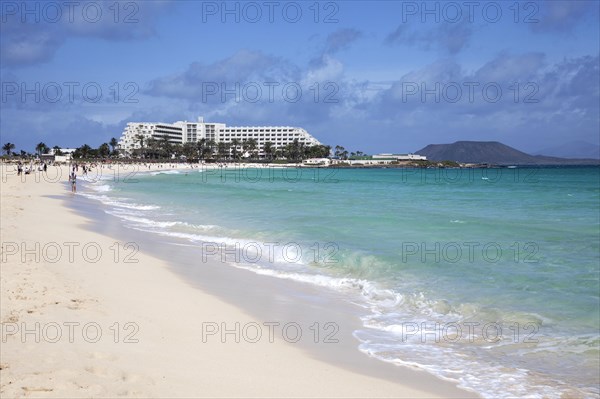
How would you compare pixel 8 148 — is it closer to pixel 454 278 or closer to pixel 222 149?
pixel 222 149

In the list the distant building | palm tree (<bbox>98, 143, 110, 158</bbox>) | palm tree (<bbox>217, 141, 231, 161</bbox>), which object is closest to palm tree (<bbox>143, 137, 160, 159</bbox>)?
palm tree (<bbox>98, 143, 110, 158</bbox>)

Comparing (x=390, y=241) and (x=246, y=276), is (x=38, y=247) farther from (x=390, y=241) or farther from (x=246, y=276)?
(x=390, y=241)

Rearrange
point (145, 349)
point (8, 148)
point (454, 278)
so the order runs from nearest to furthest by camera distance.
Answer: point (145, 349), point (454, 278), point (8, 148)

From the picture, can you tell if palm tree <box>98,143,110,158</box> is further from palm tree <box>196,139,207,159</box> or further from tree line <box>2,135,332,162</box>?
palm tree <box>196,139,207,159</box>

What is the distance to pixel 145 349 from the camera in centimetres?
594

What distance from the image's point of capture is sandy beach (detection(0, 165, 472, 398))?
492cm

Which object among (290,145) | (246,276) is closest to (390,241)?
(246,276)

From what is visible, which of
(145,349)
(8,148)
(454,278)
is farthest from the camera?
(8,148)

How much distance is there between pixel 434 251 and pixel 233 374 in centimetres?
963

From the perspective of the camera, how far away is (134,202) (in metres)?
30.0

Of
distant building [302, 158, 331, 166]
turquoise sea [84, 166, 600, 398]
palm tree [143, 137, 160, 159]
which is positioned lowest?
turquoise sea [84, 166, 600, 398]

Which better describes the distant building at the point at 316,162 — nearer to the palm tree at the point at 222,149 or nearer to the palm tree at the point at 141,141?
the palm tree at the point at 222,149

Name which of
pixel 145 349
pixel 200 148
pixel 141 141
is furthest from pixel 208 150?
pixel 145 349

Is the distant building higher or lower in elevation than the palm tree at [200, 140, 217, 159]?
lower
